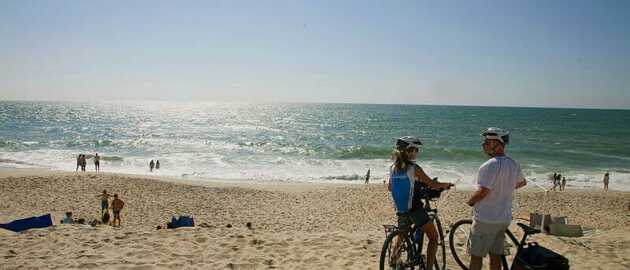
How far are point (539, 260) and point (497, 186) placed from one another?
3.04ft

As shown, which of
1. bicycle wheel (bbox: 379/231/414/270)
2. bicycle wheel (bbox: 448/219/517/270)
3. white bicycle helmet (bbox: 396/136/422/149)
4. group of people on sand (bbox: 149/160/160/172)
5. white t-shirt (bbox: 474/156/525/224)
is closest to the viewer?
white t-shirt (bbox: 474/156/525/224)

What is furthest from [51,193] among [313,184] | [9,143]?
[9,143]

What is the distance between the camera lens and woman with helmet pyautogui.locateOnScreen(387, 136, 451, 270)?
452 centimetres

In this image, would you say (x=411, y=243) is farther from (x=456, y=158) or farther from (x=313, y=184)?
(x=456, y=158)

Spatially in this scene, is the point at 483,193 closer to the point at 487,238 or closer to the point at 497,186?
the point at 497,186

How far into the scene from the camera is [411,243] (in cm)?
471

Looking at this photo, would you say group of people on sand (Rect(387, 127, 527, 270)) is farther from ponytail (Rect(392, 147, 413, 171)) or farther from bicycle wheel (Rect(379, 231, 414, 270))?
bicycle wheel (Rect(379, 231, 414, 270))

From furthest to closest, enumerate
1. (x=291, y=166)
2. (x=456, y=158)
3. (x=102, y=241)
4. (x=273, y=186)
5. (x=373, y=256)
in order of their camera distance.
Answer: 1. (x=456, y=158)
2. (x=291, y=166)
3. (x=273, y=186)
4. (x=102, y=241)
5. (x=373, y=256)

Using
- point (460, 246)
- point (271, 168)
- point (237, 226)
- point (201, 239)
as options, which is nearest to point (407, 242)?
point (460, 246)

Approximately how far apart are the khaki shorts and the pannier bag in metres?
0.28

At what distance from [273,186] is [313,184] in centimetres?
309

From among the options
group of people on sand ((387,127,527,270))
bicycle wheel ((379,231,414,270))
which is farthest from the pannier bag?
bicycle wheel ((379,231,414,270))

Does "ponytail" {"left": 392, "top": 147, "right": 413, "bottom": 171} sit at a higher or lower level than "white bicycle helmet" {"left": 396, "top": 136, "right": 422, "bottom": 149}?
lower

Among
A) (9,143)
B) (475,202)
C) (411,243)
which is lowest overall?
(9,143)
